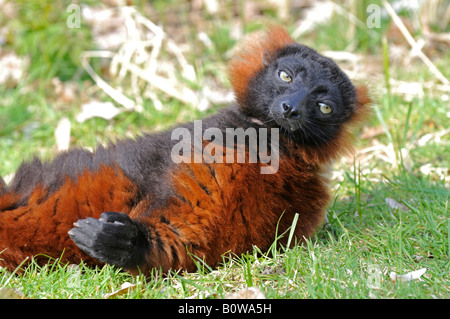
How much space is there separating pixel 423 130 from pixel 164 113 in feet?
9.84

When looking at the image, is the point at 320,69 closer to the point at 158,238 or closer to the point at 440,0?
Result: the point at 158,238

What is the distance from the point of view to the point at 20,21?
693cm

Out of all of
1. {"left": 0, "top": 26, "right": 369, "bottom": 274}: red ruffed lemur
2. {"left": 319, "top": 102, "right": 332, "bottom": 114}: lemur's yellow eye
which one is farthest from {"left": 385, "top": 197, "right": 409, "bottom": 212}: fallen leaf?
{"left": 319, "top": 102, "right": 332, "bottom": 114}: lemur's yellow eye

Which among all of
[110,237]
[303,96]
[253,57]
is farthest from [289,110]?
[110,237]

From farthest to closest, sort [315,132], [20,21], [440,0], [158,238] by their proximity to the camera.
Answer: [440,0] → [20,21] → [315,132] → [158,238]

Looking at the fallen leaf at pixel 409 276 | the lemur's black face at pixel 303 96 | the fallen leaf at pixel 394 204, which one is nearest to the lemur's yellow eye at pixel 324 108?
the lemur's black face at pixel 303 96

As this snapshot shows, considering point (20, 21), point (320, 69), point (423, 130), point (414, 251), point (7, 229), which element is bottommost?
point (414, 251)

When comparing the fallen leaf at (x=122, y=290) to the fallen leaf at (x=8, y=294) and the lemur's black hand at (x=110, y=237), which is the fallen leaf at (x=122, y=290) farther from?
the fallen leaf at (x=8, y=294)

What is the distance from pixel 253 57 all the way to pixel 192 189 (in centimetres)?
138

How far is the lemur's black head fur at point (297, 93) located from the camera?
11.4 ft

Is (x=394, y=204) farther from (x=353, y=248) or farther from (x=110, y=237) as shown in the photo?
(x=110, y=237)

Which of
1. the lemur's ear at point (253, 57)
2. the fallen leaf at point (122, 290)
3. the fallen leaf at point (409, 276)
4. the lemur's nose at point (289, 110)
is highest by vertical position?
the lemur's ear at point (253, 57)

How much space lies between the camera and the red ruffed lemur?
Answer: 2.99m

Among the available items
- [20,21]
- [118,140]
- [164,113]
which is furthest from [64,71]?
[118,140]
